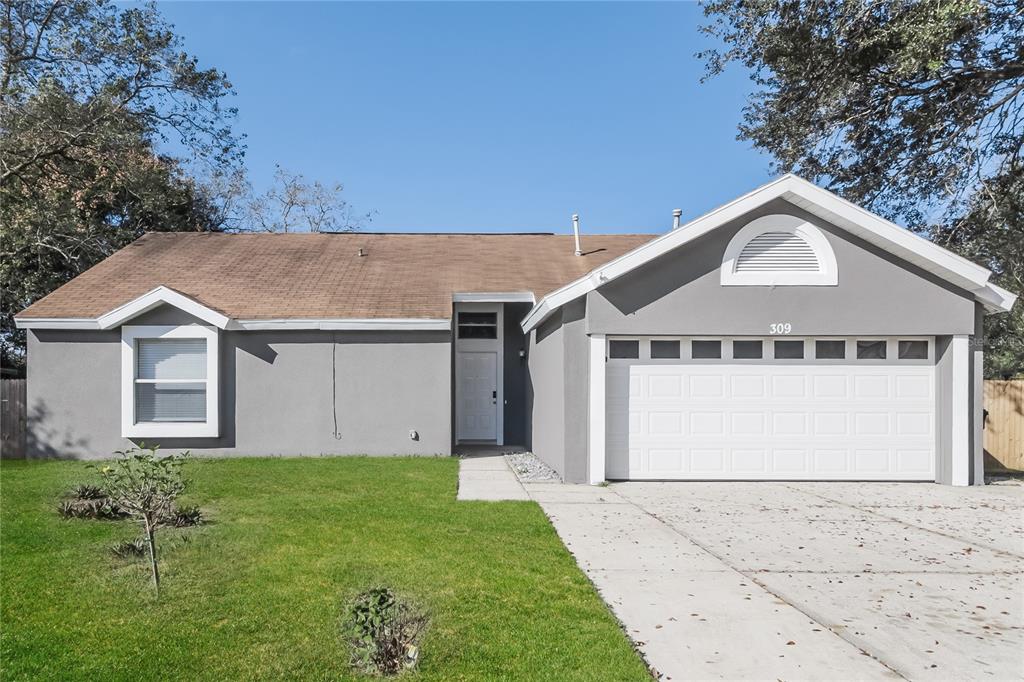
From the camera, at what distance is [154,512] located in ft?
16.8

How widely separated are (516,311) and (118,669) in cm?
1189

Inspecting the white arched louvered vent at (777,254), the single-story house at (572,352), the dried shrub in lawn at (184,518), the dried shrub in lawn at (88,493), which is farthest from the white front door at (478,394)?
the dried shrub in lawn at (184,518)

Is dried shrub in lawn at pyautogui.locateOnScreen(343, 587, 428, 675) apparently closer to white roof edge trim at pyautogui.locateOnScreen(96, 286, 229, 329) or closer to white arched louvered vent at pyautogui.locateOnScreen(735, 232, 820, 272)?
white arched louvered vent at pyautogui.locateOnScreen(735, 232, 820, 272)

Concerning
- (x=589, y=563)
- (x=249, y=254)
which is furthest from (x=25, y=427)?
(x=589, y=563)

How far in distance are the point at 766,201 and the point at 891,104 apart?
745 cm

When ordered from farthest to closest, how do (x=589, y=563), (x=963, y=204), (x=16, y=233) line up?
(x=16, y=233) → (x=963, y=204) → (x=589, y=563)

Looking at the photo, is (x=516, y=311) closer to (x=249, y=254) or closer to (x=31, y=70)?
(x=249, y=254)

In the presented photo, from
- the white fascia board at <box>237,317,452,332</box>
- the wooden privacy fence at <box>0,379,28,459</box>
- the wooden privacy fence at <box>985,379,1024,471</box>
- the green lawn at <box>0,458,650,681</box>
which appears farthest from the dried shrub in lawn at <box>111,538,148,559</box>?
the wooden privacy fence at <box>985,379,1024,471</box>

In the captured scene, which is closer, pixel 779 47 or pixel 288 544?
pixel 288 544

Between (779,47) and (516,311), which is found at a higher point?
(779,47)

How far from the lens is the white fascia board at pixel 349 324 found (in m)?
12.4

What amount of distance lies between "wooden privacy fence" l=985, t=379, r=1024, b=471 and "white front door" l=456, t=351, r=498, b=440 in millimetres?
10358

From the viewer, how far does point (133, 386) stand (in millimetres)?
12109

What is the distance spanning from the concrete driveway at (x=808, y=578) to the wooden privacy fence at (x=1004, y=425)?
5.00 m
